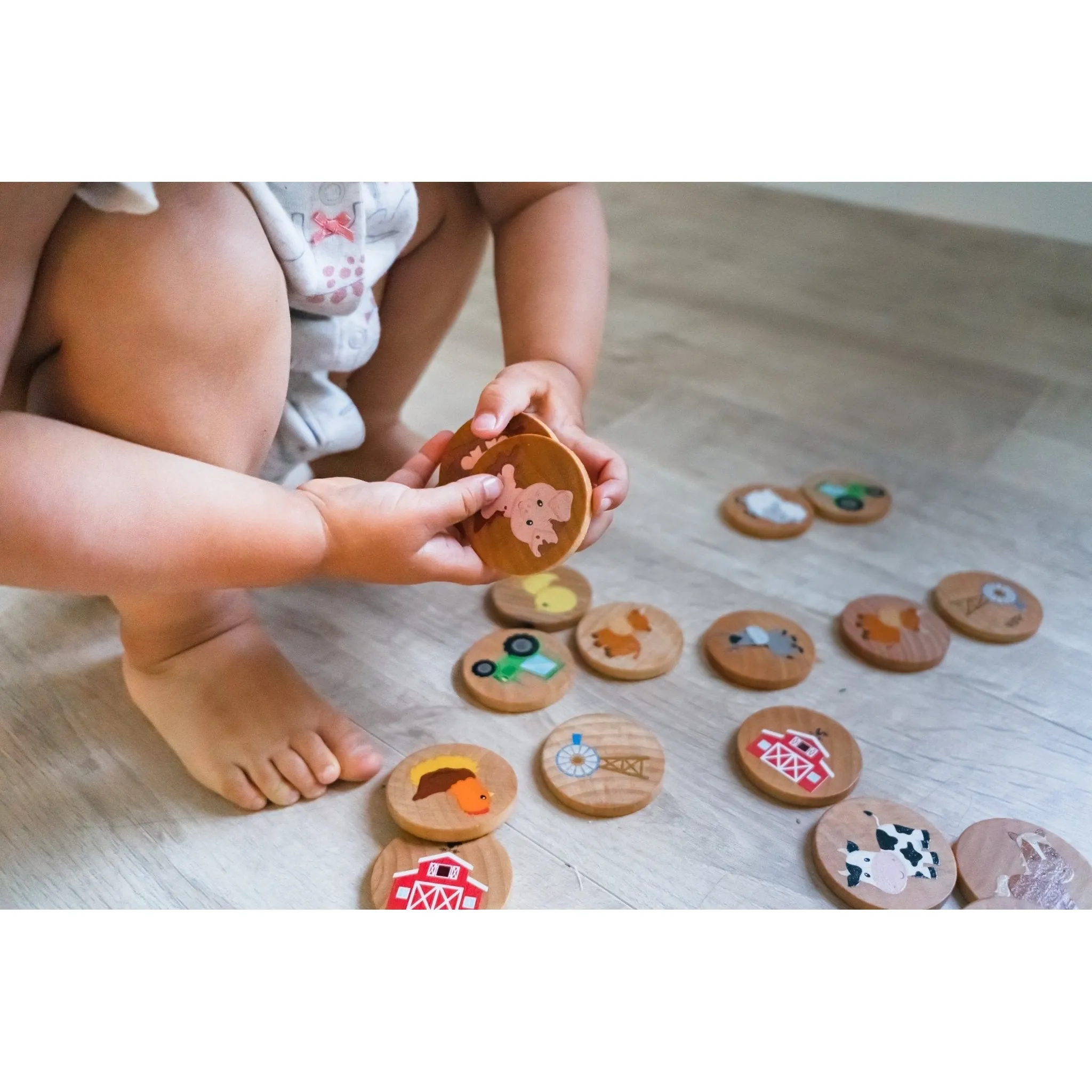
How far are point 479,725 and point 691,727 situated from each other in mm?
158

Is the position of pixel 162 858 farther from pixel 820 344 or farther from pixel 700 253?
pixel 700 253

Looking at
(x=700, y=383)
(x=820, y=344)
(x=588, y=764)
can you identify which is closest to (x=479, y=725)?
(x=588, y=764)

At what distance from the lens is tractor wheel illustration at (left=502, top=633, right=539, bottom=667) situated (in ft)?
2.82

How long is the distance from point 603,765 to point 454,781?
4.1 inches

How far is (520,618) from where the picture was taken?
903mm

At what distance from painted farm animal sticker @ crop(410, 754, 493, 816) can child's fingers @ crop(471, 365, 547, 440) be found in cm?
23

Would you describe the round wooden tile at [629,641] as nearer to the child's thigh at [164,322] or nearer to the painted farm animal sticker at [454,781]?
the painted farm animal sticker at [454,781]

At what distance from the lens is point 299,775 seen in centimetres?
75

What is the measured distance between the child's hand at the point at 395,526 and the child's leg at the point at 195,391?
0.28ft

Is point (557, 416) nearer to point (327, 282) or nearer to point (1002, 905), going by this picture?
point (327, 282)

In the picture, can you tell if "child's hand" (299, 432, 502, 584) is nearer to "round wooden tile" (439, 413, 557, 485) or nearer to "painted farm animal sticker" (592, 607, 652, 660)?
"round wooden tile" (439, 413, 557, 485)

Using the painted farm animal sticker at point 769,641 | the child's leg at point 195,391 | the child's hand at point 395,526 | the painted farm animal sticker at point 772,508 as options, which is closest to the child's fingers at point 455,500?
the child's hand at point 395,526

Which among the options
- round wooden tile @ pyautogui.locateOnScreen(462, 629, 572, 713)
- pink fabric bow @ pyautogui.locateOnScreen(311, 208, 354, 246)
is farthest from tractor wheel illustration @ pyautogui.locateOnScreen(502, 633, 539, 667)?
pink fabric bow @ pyautogui.locateOnScreen(311, 208, 354, 246)

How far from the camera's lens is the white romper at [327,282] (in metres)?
0.75
